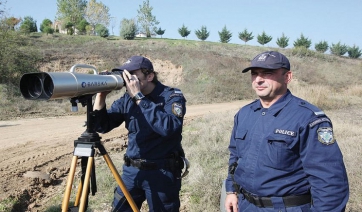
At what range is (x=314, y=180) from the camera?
1.79m

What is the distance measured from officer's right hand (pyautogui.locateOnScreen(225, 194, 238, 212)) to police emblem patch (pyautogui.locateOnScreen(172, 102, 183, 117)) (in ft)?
A: 2.34

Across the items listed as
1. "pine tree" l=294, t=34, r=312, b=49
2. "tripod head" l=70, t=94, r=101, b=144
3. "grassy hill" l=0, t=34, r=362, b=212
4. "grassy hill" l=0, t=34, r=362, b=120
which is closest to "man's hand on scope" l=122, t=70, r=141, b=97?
"tripod head" l=70, t=94, r=101, b=144

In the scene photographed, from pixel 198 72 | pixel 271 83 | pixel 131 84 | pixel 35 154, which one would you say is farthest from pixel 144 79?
pixel 198 72

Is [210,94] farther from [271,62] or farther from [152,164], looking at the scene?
[271,62]

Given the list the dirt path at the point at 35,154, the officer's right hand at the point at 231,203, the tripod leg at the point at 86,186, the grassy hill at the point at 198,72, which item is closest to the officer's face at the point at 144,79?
the tripod leg at the point at 86,186

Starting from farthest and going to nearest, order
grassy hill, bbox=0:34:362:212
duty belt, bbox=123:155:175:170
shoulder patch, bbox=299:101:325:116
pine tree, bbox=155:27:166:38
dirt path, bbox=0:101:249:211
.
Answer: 1. pine tree, bbox=155:27:166:38
2. dirt path, bbox=0:101:249:211
3. grassy hill, bbox=0:34:362:212
4. duty belt, bbox=123:155:175:170
5. shoulder patch, bbox=299:101:325:116

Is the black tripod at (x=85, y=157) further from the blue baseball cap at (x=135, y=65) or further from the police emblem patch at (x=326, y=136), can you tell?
the police emblem patch at (x=326, y=136)

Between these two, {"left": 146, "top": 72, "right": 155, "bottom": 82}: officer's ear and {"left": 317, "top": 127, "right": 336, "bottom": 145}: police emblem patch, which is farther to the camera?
{"left": 146, "top": 72, "right": 155, "bottom": 82}: officer's ear

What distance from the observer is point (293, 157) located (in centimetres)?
187

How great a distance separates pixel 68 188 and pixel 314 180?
4.89 ft

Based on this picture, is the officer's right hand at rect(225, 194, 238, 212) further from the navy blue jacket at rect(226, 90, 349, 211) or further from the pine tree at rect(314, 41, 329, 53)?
the pine tree at rect(314, 41, 329, 53)

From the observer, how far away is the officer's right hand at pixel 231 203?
2329mm

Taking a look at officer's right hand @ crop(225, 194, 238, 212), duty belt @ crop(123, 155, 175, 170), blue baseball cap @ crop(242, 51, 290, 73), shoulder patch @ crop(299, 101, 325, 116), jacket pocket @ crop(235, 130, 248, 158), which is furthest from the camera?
duty belt @ crop(123, 155, 175, 170)

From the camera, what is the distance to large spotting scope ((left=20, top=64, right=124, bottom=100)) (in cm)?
189
